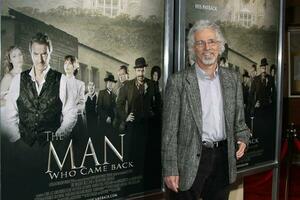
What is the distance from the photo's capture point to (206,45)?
104 inches

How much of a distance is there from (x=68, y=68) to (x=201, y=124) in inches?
30.6

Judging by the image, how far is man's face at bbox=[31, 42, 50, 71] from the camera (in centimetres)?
245

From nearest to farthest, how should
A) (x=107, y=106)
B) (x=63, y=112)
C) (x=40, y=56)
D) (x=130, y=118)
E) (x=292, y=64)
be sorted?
1. (x=40, y=56)
2. (x=63, y=112)
3. (x=107, y=106)
4. (x=130, y=118)
5. (x=292, y=64)

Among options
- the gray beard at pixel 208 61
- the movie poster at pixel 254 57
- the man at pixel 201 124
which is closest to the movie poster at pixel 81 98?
the man at pixel 201 124

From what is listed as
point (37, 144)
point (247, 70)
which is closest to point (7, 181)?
point (37, 144)

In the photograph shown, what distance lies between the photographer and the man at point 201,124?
2635 millimetres

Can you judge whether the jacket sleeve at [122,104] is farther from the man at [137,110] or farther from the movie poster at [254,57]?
the movie poster at [254,57]

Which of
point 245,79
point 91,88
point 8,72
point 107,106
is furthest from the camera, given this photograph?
point 245,79

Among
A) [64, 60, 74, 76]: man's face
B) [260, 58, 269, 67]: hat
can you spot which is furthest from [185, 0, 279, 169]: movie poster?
[64, 60, 74, 76]: man's face

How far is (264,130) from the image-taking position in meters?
4.09

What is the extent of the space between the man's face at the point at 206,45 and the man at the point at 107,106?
538mm

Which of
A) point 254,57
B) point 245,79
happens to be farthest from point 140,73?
point 254,57

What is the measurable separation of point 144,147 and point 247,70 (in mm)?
1236

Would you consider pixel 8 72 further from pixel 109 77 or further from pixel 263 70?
pixel 263 70
